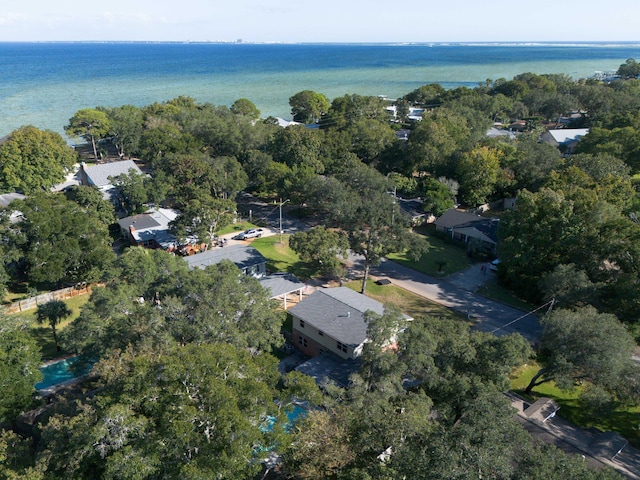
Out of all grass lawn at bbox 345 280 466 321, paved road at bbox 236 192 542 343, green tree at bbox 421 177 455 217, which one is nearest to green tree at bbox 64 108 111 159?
paved road at bbox 236 192 542 343

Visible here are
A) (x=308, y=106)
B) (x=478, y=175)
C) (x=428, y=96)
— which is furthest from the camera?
(x=428, y=96)

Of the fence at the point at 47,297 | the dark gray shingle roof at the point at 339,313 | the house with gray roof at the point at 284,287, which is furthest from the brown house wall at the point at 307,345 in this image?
the fence at the point at 47,297

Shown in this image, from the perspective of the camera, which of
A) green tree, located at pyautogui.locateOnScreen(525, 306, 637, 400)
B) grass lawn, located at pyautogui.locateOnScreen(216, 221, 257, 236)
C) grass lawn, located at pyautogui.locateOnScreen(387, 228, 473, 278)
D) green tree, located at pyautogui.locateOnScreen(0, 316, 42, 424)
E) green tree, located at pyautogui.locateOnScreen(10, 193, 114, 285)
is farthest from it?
grass lawn, located at pyautogui.locateOnScreen(216, 221, 257, 236)

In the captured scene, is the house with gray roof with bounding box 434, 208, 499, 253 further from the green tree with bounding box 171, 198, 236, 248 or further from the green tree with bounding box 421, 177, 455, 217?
the green tree with bounding box 171, 198, 236, 248

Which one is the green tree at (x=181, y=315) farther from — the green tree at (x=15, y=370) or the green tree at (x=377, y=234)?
the green tree at (x=377, y=234)

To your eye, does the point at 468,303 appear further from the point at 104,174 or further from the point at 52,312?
the point at 104,174

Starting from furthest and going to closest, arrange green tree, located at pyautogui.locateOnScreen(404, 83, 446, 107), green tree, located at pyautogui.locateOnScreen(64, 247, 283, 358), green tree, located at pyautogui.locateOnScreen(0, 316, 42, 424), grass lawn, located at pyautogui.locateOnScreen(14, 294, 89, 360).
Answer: green tree, located at pyautogui.locateOnScreen(404, 83, 446, 107) < grass lawn, located at pyautogui.locateOnScreen(14, 294, 89, 360) < green tree, located at pyautogui.locateOnScreen(64, 247, 283, 358) < green tree, located at pyautogui.locateOnScreen(0, 316, 42, 424)

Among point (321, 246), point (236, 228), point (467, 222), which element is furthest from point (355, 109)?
point (321, 246)
